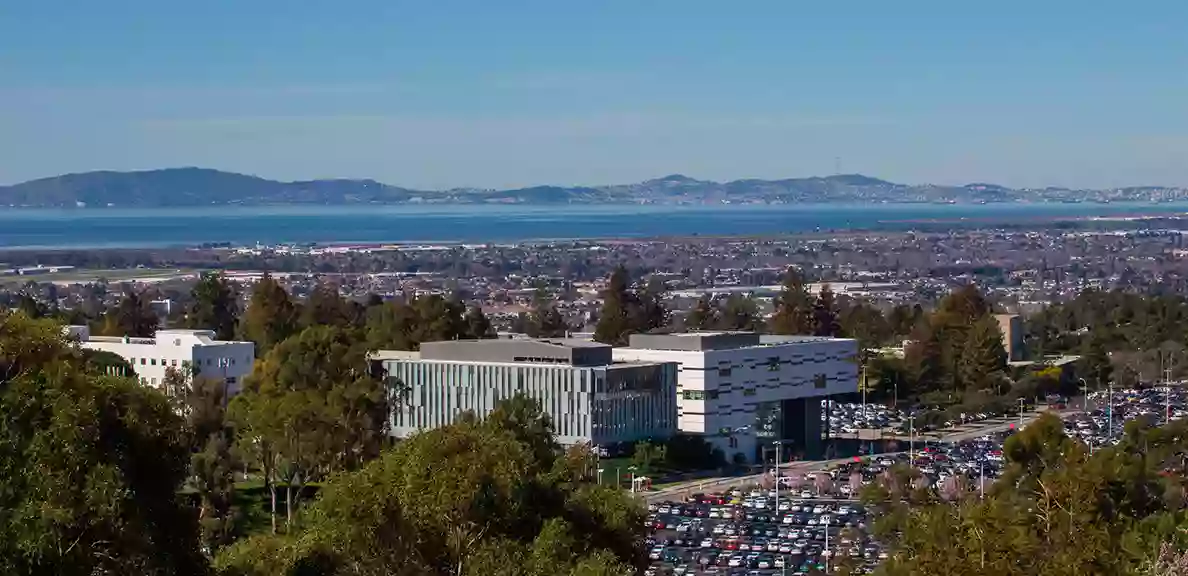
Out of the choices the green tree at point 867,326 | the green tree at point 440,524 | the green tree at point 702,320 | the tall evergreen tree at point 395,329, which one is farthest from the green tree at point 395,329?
the green tree at point 440,524

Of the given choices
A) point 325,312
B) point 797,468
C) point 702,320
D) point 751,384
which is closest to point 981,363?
point 702,320

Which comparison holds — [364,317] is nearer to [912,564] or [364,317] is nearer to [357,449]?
[357,449]

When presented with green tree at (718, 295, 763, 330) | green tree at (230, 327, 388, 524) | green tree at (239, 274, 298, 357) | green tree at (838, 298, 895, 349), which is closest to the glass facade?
green tree at (230, 327, 388, 524)

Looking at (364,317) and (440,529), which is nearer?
(440,529)

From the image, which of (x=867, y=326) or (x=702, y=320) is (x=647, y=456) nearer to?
(x=702, y=320)

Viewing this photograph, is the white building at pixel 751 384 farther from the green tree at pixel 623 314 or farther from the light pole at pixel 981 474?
the green tree at pixel 623 314

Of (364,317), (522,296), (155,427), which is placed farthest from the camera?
(522,296)

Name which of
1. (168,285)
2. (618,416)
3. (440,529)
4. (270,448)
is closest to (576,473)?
(440,529)
